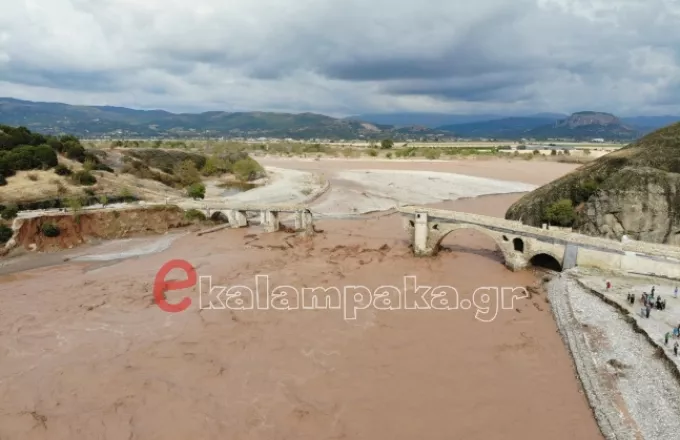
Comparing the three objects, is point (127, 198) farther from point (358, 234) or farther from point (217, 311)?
point (217, 311)

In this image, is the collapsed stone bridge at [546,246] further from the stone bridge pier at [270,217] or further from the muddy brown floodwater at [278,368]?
the stone bridge pier at [270,217]

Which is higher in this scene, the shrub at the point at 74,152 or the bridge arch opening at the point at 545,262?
the shrub at the point at 74,152

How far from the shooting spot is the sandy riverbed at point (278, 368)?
794 inches

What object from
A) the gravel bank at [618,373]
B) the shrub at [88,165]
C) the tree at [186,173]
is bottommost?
the gravel bank at [618,373]

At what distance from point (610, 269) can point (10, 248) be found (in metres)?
51.0

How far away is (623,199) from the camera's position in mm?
39125

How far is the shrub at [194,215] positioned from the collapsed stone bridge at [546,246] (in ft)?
84.5

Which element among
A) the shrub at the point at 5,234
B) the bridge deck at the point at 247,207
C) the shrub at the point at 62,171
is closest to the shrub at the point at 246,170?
the shrub at the point at 62,171

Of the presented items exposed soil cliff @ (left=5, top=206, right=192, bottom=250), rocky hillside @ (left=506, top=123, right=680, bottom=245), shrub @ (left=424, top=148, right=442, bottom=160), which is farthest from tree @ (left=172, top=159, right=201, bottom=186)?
shrub @ (left=424, top=148, right=442, bottom=160)

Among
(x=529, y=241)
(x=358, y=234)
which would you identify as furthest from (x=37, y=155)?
(x=529, y=241)

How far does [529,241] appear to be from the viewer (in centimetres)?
3547

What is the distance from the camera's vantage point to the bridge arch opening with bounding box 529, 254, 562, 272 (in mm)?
36294

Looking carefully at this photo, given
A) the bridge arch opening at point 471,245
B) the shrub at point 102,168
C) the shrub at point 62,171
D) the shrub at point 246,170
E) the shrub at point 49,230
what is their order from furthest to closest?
the shrub at point 246,170 < the shrub at point 102,168 < the shrub at point 62,171 < the shrub at point 49,230 < the bridge arch opening at point 471,245

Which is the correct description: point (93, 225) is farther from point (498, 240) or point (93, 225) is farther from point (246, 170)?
point (246, 170)
